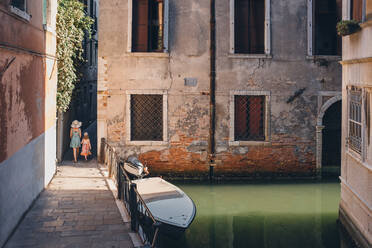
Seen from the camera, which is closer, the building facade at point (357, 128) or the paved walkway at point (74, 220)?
the paved walkway at point (74, 220)

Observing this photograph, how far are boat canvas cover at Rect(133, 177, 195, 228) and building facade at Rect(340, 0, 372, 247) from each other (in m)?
2.82

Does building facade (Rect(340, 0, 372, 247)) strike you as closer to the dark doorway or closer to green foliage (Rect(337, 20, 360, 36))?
green foliage (Rect(337, 20, 360, 36))

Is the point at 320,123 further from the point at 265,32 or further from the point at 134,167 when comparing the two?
the point at 134,167

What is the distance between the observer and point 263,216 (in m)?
9.54

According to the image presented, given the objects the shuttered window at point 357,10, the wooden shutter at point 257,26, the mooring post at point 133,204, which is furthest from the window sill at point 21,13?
the wooden shutter at point 257,26

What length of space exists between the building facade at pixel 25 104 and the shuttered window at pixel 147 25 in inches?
97.8

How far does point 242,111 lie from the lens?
12.4 m

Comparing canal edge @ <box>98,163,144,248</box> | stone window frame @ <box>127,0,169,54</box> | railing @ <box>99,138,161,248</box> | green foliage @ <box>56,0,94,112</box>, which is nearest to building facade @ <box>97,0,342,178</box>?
stone window frame @ <box>127,0,169,54</box>

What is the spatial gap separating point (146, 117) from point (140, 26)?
2.53 m

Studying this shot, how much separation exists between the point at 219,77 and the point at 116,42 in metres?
3.02

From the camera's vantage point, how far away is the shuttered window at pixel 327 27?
12.4 meters

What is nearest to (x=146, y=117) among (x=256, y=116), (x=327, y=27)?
(x=256, y=116)

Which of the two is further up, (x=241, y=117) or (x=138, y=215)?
(x=241, y=117)

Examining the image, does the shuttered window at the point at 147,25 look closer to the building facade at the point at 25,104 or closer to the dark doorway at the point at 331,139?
the building facade at the point at 25,104
